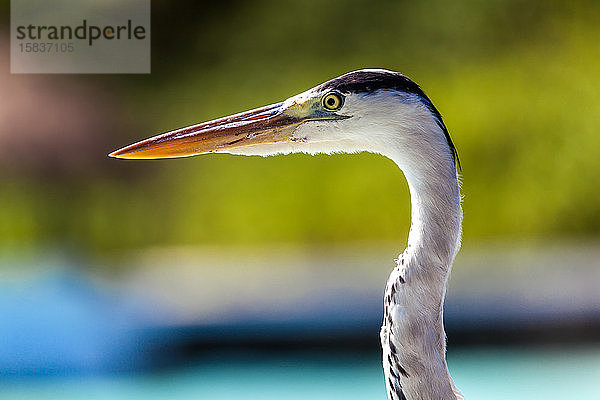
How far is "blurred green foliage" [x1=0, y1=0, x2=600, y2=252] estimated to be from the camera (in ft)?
15.5

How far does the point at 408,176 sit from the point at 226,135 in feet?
0.95

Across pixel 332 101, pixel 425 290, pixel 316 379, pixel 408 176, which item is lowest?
pixel 316 379

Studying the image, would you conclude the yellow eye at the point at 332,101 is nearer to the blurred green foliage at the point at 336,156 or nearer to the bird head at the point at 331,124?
the bird head at the point at 331,124

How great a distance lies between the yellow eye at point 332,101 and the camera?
1170mm

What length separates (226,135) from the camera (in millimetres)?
1217

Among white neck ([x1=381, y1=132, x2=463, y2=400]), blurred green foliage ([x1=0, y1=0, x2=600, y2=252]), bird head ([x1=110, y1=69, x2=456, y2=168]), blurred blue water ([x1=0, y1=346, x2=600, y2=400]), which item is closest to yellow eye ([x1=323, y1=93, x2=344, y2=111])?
bird head ([x1=110, y1=69, x2=456, y2=168])

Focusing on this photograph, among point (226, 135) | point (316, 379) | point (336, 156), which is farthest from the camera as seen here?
point (336, 156)

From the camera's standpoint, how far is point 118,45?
4.96 m

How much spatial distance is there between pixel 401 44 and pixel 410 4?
311 mm

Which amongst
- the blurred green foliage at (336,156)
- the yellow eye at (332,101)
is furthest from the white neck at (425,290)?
the blurred green foliage at (336,156)

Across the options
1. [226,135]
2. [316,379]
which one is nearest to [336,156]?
[316,379]

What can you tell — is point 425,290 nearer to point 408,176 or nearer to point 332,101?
point 408,176

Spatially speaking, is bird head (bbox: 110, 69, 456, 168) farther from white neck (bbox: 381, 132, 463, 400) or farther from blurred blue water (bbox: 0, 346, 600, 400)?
blurred blue water (bbox: 0, 346, 600, 400)

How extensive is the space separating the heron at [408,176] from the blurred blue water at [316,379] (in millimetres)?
2130
